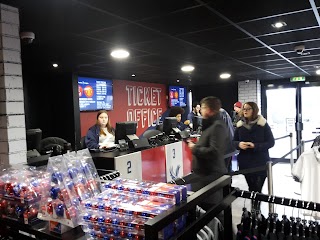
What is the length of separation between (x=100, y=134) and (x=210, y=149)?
82.1 inches

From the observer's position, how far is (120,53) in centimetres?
423

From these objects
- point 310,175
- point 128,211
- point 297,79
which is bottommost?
point 310,175

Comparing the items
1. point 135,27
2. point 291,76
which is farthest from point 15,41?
point 291,76

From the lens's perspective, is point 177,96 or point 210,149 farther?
point 177,96

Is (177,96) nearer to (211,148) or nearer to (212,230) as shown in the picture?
(211,148)

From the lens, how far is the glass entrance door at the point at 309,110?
327 inches

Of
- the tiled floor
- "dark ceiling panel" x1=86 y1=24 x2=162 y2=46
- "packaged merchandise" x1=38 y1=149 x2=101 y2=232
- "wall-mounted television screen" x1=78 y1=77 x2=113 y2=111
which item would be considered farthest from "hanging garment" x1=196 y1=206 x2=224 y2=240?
"wall-mounted television screen" x1=78 y1=77 x2=113 y2=111

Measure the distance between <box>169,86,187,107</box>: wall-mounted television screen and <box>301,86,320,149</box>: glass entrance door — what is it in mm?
3509

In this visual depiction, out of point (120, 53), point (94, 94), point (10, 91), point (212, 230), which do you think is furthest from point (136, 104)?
point (212, 230)

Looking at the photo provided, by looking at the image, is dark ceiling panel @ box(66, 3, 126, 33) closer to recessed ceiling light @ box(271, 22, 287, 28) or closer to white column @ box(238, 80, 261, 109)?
recessed ceiling light @ box(271, 22, 287, 28)

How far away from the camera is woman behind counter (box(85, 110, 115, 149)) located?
4031 mm

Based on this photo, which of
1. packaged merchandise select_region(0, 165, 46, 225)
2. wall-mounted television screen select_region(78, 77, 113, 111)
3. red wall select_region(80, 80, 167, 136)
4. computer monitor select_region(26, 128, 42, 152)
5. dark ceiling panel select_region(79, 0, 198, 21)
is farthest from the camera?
red wall select_region(80, 80, 167, 136)

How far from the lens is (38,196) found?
3.97ft

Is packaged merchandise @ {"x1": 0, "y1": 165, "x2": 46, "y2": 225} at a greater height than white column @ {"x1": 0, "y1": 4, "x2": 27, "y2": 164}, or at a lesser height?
lesser
